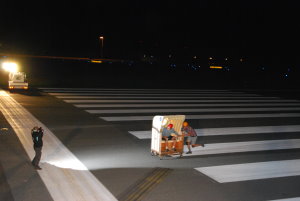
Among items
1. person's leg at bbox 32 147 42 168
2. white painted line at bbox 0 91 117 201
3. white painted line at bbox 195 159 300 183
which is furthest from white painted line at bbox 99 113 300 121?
white painted line at bbox 195 159 300 183

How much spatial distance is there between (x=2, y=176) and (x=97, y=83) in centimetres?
2346

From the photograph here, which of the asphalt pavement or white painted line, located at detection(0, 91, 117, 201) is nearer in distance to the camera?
white painted line, located at detection(0, 91, 117, 201)

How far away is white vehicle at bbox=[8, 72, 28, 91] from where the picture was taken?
2062cm

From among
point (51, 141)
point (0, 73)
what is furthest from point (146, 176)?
point (0, 73)

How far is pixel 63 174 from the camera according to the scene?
710cm

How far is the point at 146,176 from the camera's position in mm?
7156

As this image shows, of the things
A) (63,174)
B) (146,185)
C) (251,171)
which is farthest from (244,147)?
(63,174)

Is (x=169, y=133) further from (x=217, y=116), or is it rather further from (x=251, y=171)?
(x=217, y=116)

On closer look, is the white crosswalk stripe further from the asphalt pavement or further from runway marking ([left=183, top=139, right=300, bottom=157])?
the asphalt pavement

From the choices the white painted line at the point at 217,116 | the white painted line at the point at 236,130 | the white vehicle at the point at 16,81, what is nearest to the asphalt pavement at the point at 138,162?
the white painted line at the point at 236,130

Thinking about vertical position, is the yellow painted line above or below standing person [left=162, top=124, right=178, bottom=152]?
below

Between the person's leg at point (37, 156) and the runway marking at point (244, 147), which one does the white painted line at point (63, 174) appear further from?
the runway marking at point (244, 147)

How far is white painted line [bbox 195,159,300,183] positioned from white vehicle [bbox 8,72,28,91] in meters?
16.6

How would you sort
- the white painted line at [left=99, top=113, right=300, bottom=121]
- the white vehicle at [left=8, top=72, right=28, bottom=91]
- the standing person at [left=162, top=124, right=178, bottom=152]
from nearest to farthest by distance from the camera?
the standing person at [left=162, top=124, right=178, bottom=152]
the white painted line at [left=99, top=113, right=300, bottom=121]
the white vehicle at [left=8, top=72, right=28, bottom=91]
